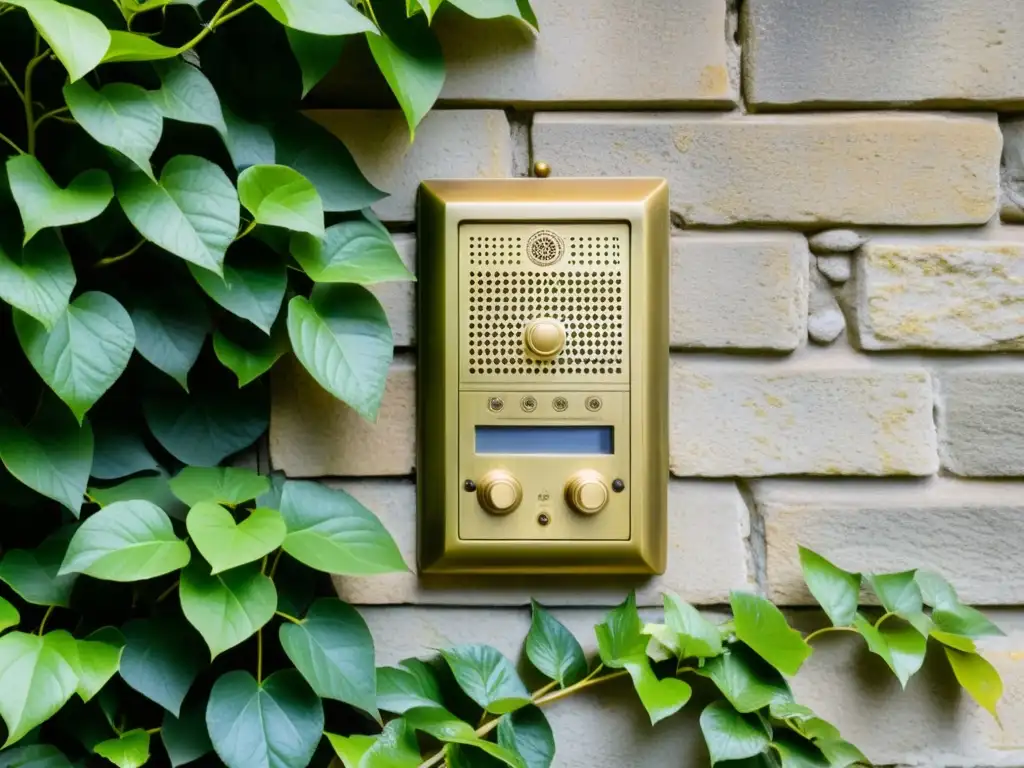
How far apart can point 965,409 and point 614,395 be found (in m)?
0.33

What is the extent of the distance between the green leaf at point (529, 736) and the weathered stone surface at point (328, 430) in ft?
0.76

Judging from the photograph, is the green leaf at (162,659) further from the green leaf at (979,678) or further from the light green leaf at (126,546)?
the green leaf at (979,678)

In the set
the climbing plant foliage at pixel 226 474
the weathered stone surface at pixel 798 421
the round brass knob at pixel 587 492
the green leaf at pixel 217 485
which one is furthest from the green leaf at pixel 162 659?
the weathered stone surface at pixel 798 421

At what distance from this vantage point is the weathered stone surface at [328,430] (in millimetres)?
674

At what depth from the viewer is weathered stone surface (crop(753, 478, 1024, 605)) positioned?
26.9 inches

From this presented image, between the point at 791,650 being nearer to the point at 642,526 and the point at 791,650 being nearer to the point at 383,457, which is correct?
the point at 642,526

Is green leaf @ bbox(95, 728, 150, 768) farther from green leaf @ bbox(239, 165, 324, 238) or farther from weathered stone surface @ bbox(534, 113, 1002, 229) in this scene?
weathered stone surface @ bbox(534, 113, 1002, 229)

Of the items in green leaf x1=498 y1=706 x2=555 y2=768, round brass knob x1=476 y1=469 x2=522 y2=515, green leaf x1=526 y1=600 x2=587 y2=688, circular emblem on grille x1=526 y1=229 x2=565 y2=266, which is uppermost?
circular emblem on grille x1=526 y1=229 x2=565 y2=266

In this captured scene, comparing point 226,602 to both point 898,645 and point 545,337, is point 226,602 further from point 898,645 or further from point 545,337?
point 898,645

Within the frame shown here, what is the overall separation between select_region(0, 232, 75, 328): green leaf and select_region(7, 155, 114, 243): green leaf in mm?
26

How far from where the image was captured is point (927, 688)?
2.25 feet

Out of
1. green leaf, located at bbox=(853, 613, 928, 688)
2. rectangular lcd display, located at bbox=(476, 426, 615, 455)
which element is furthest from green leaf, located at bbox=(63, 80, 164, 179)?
green leaf, located at bbox=(853, 613, 928, 688)

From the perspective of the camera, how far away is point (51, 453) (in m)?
0.59

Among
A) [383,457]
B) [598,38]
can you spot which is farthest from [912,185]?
[383,457]
